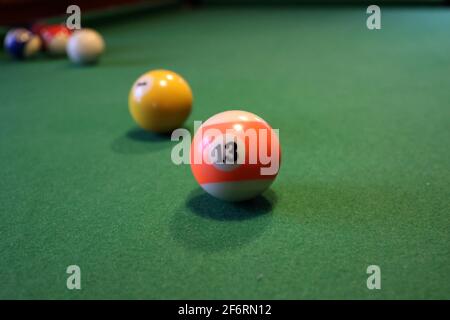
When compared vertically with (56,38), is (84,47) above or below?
below

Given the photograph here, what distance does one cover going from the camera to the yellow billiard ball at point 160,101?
2.51m

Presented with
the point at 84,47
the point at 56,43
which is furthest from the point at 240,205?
the point at 56,43

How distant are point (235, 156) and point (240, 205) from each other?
0.28 meters

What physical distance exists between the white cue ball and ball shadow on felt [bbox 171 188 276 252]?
2.93 metres

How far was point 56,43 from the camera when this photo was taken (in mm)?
4855

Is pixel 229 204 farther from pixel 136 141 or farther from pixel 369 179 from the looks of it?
pixel 136 141

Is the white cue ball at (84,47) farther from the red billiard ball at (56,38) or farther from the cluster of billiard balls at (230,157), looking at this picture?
the cluster of billiard balls at (230,157)

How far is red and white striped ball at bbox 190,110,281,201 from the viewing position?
1.72 m

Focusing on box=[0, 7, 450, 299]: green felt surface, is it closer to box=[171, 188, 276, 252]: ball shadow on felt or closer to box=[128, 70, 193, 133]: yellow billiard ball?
box=[171, 188, 276, 252]: ball shadow on felt

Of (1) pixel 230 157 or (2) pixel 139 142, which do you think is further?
(2) pixel 139 142

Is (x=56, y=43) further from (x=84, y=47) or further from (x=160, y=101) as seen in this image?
(x=160, y=101)

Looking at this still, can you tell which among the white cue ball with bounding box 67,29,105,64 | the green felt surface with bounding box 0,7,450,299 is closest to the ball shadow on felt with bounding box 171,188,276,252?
the green felt surface with bounding box 0,7,450,299

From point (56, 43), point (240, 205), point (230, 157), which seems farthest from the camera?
point (56, 43)

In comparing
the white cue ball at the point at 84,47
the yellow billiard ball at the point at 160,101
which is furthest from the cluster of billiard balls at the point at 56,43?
the yellow billiard ball at the point at 160,101
